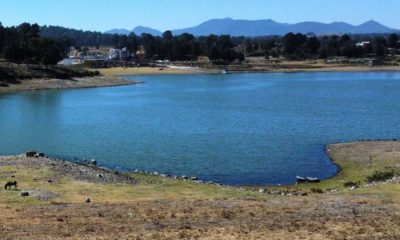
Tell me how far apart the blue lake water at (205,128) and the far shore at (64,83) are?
5.66 m

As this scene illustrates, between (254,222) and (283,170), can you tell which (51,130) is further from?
(254,222)

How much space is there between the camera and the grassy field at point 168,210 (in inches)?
859

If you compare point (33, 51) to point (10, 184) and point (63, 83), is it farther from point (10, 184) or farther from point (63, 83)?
point (10, 184)

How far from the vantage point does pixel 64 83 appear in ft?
479

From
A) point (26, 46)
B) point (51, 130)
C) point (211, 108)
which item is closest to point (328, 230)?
point (51, 130)

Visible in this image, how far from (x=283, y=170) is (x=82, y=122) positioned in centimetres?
4110

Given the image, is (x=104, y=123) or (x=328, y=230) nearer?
(x=328, y=230)

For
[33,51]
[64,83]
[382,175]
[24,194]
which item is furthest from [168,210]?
[33,51]

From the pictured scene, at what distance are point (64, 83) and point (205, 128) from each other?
267ft

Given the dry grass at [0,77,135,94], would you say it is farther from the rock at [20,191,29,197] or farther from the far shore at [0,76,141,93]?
the rock at [20,191,29,197]

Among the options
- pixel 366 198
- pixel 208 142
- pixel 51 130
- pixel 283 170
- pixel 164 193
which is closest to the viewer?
pixel 366 198

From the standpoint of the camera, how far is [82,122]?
80938mm

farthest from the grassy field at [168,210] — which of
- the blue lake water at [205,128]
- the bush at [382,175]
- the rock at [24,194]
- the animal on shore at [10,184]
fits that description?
the blue lake water at [205,128]

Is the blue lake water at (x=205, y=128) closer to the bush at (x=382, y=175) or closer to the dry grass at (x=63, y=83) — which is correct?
the bush at (x=382, y=175)
